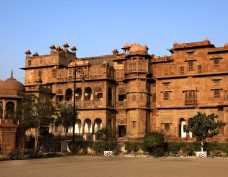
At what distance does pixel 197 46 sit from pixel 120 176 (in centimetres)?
3450

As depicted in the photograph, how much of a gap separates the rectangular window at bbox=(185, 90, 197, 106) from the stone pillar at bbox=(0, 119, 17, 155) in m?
23.5

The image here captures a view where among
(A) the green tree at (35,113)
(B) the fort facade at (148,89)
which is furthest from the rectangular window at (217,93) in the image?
(A) the green tree at (35,113)

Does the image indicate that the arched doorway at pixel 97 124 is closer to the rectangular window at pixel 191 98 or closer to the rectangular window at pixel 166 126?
the rectangular window at pixel 166 126

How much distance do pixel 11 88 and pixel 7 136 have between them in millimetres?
9448

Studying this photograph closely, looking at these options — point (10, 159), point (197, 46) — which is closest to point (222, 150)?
point (197, 46)

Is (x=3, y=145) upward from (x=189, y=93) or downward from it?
downward

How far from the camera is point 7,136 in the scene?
37.8 meters

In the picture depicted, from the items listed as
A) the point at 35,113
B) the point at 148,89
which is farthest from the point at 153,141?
the point at 148,89

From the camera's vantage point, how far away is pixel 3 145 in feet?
123

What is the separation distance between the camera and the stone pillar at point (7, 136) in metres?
37.4

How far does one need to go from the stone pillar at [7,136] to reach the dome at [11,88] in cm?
642

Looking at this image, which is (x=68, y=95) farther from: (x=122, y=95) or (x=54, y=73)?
(x=122, y=95)

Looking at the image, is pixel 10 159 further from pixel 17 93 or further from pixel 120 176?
pixel 120 176

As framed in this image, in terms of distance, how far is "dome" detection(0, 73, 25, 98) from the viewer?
44.3 m
